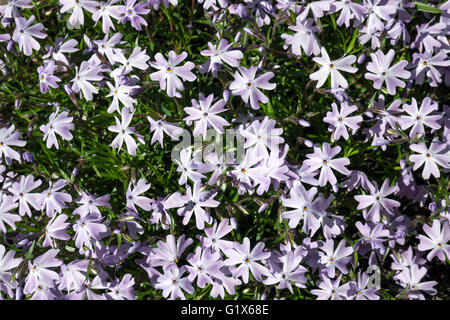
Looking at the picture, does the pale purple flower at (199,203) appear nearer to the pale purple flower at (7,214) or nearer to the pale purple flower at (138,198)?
the pale purple flower at (138,198)

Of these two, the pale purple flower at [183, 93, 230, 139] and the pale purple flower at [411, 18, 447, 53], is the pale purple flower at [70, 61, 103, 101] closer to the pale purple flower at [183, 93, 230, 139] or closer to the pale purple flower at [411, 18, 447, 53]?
the pale purple flower at [183, 93, 230, 139]

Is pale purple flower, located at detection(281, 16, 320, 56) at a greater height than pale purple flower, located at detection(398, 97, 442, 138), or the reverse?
pale purple flower, located at detection(281, 16, 320, 56)

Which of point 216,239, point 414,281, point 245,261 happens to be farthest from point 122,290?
point 414,281

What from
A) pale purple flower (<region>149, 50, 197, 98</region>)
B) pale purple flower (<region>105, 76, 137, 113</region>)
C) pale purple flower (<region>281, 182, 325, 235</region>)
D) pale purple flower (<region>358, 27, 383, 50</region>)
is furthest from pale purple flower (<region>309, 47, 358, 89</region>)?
pale purple flower (<region>105, 76, 137, 113</region>)

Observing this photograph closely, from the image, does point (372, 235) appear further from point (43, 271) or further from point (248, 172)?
point (43, 271)

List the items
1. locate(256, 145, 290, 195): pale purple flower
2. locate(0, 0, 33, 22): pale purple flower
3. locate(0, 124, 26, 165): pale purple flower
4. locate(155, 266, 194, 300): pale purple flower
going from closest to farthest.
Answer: locate(256, 145, 290, 195): pale purple flower < locate(155, 266, 194, 300): pale purple flower < locate(0, 124, 26, 165): pale purple flower < locate(0, 0, 33, 22): pale purple flower

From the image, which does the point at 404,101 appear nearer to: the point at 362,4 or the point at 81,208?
the point at 362,4

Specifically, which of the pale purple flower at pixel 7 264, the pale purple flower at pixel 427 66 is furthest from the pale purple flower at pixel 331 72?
the pale purple flower at pixel 7 264
